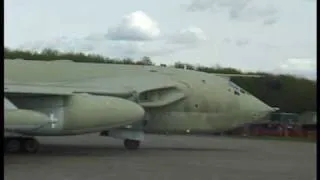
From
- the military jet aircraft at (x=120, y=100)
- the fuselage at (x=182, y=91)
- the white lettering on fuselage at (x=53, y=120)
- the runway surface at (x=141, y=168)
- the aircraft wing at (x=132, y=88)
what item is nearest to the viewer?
the runway surface at (x=141, y=168)

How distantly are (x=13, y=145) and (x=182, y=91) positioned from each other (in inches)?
250

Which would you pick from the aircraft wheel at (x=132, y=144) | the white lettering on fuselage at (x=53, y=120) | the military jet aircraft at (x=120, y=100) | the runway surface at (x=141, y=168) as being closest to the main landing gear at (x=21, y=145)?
the military jet aircraft at (x=120, y=100)

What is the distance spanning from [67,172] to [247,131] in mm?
35239

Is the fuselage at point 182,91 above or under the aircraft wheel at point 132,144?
above

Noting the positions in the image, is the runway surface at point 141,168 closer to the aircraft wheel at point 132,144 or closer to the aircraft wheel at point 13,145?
the aircraft wheel at point 13,145

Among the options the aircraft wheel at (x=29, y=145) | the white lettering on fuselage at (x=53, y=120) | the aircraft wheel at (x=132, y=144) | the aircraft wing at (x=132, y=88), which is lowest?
the aircraft wheel at (x=132, y=144)

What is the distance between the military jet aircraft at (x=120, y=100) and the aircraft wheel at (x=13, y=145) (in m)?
0.03

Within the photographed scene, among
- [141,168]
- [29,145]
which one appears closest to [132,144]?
[29,145]

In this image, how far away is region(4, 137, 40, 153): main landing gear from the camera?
20.5m

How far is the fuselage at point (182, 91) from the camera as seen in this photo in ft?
75.3

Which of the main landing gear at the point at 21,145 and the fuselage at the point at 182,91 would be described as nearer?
the main landing gear at the point at 21,145

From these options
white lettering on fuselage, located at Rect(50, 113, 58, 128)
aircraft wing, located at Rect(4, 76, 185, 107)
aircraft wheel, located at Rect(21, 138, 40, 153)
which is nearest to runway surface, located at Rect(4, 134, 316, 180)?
aircraft wheel, located at Rect(21, 138, 40, 153)

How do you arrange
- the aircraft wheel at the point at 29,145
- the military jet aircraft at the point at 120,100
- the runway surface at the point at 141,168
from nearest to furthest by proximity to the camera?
the runway surface at the point at 141,168
the military jet aircraft at the point at 120,100
the aircraft wheel at the point at 29,145

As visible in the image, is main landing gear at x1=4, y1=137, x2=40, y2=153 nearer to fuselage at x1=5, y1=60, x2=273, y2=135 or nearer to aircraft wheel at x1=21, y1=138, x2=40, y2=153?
aircraft wheel at x1=21, y1=138, x2=40, y2=153
